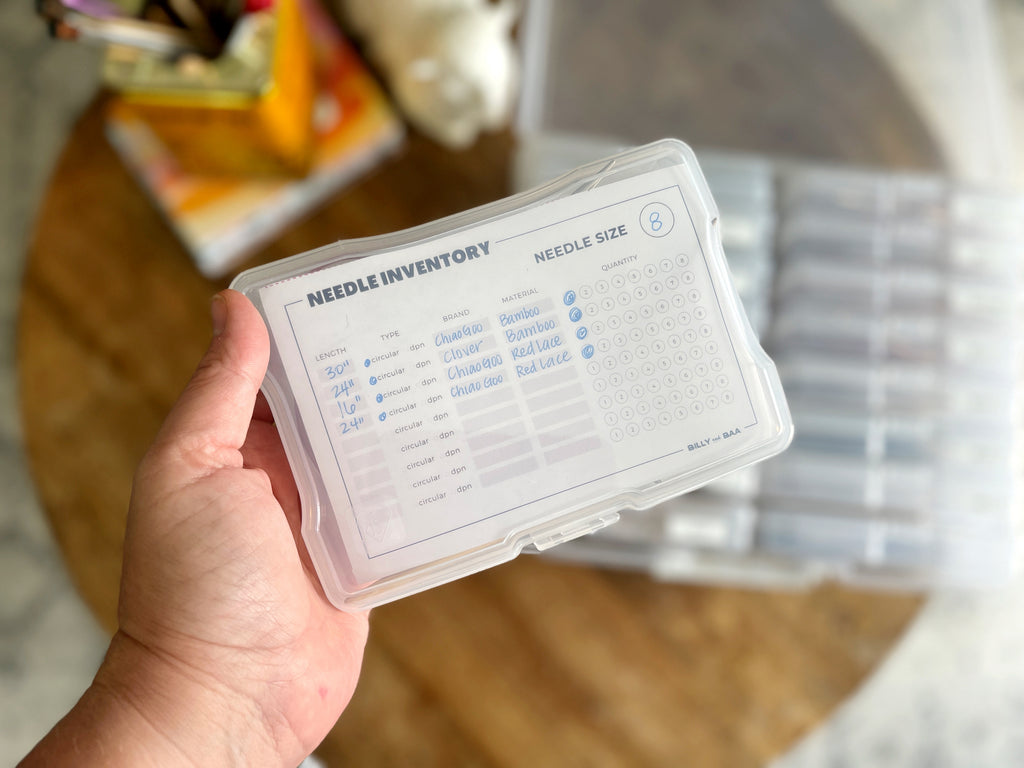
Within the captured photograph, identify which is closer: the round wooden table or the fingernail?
the fingernail

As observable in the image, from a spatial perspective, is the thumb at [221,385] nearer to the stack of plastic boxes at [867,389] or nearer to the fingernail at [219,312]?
the fingernail at [219,312]

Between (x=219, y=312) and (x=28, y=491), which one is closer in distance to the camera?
(x=219, y=312)

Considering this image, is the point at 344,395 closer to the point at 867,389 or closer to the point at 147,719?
the point at 147,719

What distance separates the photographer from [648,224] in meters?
0.42

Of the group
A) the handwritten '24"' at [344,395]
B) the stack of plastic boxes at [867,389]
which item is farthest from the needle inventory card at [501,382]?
the stack of plastic boxes at [867,389]

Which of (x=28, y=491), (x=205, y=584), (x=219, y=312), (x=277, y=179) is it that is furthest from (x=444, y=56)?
(x=28, y=491)

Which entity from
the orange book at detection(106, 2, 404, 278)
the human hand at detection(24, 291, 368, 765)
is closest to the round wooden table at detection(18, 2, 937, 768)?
the orange book at detection(106, 2, 404, 278)

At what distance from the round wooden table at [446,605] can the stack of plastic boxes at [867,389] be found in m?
0.05

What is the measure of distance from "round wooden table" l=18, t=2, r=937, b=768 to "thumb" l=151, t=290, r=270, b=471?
11.7 inches

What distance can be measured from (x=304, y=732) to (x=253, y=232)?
1.44 feet

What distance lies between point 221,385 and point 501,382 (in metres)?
0.15

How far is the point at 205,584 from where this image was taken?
40 centimetres

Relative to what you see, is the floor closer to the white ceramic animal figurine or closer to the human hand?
the white ceramic animal figurine

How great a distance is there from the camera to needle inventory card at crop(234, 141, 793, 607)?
0.41 m
